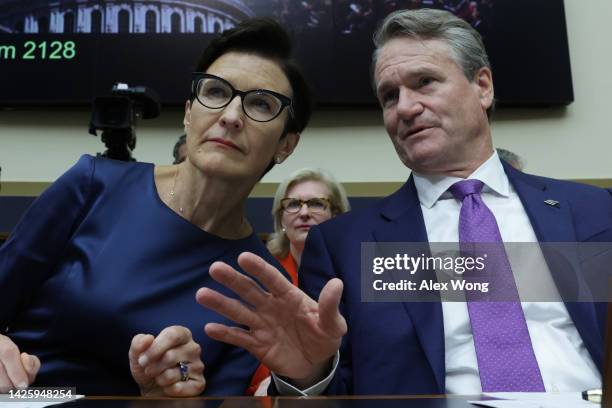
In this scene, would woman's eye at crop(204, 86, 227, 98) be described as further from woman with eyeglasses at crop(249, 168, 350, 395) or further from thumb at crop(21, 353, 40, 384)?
woman with eyeglasses at crop(249, 168, 350, 395)

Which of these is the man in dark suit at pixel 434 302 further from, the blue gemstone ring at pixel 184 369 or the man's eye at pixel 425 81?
the blue gemstone ring at pixel 184 369

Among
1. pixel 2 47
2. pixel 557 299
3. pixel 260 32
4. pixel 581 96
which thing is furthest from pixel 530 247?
pixel 2 47

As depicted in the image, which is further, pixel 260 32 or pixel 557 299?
pixel 260 32

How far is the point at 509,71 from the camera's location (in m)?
3.06

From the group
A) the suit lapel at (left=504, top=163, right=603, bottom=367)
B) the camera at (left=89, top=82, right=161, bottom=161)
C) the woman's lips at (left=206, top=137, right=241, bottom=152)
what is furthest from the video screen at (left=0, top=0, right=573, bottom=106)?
the woman's lips at (left=206, top=137, right=241, bottom=152)

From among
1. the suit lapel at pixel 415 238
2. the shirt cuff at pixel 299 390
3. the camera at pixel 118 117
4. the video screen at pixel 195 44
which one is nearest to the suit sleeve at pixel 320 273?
the suit lapel at pixel 415 238

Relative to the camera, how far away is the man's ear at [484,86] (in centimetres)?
144

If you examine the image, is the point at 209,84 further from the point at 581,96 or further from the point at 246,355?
the point at 581,96

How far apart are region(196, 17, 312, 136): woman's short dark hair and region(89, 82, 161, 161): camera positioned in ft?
1.54

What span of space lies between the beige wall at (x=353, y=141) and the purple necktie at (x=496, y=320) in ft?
6.19

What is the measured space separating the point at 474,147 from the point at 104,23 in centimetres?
230

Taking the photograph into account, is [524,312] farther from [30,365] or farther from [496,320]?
[30,365]

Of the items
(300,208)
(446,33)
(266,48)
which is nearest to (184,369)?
(266,48)

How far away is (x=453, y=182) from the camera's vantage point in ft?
4.28
